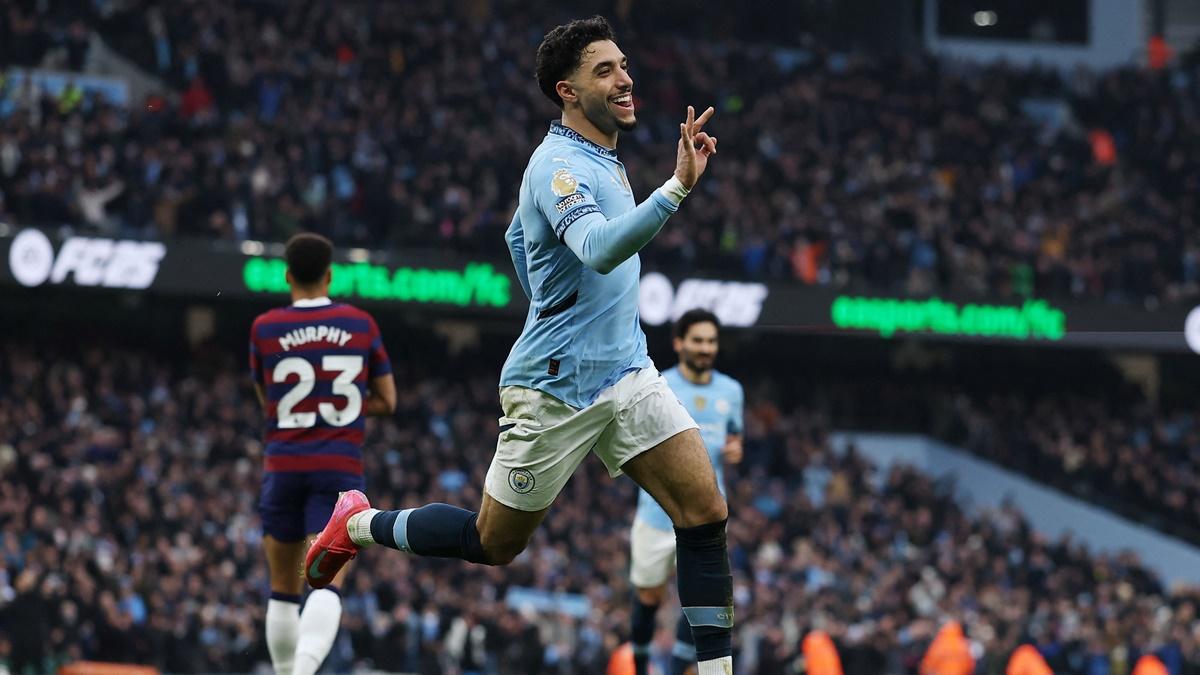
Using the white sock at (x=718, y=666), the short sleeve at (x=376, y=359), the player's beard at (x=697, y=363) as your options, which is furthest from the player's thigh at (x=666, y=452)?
the player's beard at (x=697, y=363)

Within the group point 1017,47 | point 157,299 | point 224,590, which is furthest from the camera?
point 1017,47

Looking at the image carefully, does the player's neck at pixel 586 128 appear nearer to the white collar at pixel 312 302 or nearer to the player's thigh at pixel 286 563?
the white collar at pixel 312 302

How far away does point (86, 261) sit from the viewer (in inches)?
981

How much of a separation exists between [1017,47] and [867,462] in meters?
15.3

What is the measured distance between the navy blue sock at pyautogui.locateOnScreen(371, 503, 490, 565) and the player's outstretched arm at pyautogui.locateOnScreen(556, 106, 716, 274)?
1311 millimetres

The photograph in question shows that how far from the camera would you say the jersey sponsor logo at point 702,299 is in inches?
1155

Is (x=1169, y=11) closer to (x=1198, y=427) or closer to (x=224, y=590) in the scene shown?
(x=1198, y=427)

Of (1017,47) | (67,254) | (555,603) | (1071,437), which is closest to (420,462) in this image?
(555,603)

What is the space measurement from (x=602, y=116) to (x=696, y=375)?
15.1ft

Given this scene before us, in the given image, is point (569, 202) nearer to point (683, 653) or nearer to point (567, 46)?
point (567, 46)

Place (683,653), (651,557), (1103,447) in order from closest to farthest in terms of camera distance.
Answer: (683,653) < (651,557) < (1103,447)

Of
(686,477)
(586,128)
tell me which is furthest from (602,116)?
(686,477)

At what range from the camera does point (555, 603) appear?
21.8 meters

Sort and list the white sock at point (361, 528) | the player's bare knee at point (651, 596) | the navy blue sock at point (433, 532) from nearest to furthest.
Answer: the navy blue sock at point (433, 532) → the white sock at point (361, 528) → the player's bare knee at point (651, 596)
